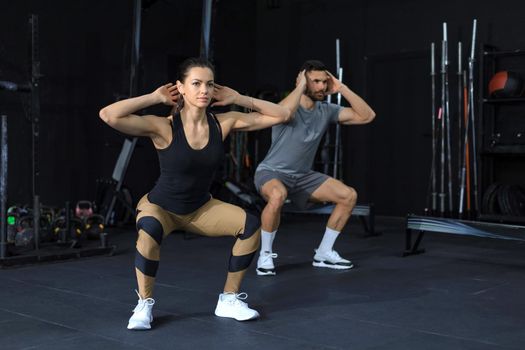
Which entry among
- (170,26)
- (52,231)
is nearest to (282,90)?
(170,26)

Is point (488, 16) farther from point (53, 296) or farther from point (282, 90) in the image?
point (53, 296)

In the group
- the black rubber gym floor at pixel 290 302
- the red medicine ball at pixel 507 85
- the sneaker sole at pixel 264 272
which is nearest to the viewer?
the black rubber gym floor at pixel 290 302

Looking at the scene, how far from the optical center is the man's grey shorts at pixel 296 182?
409 centimetres

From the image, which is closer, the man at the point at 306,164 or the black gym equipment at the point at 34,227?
the man at the point at 306,164

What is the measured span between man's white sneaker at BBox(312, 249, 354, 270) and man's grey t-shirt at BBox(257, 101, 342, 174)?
1.75 feet

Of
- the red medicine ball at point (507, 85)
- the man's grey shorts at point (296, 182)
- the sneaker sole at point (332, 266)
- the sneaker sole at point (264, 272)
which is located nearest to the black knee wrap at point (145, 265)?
the sneaker sole at point (264, 272)

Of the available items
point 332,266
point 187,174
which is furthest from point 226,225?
point 332,266

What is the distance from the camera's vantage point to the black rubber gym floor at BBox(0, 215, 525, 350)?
8.34ft

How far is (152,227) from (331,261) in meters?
1.79

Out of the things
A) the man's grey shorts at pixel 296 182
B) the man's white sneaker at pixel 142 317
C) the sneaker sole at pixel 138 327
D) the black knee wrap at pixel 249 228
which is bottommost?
the sneaker sole at pixel 138 327

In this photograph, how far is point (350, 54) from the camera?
7.44 m

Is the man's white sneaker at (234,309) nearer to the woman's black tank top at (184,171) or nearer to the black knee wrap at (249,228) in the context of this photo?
the black knee wrap at (249,228)

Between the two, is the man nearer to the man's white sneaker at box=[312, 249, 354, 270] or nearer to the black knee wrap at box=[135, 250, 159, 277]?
the man's white sneaker at box=[312, 249, 354, 270]

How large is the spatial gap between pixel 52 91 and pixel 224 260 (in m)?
2.68
